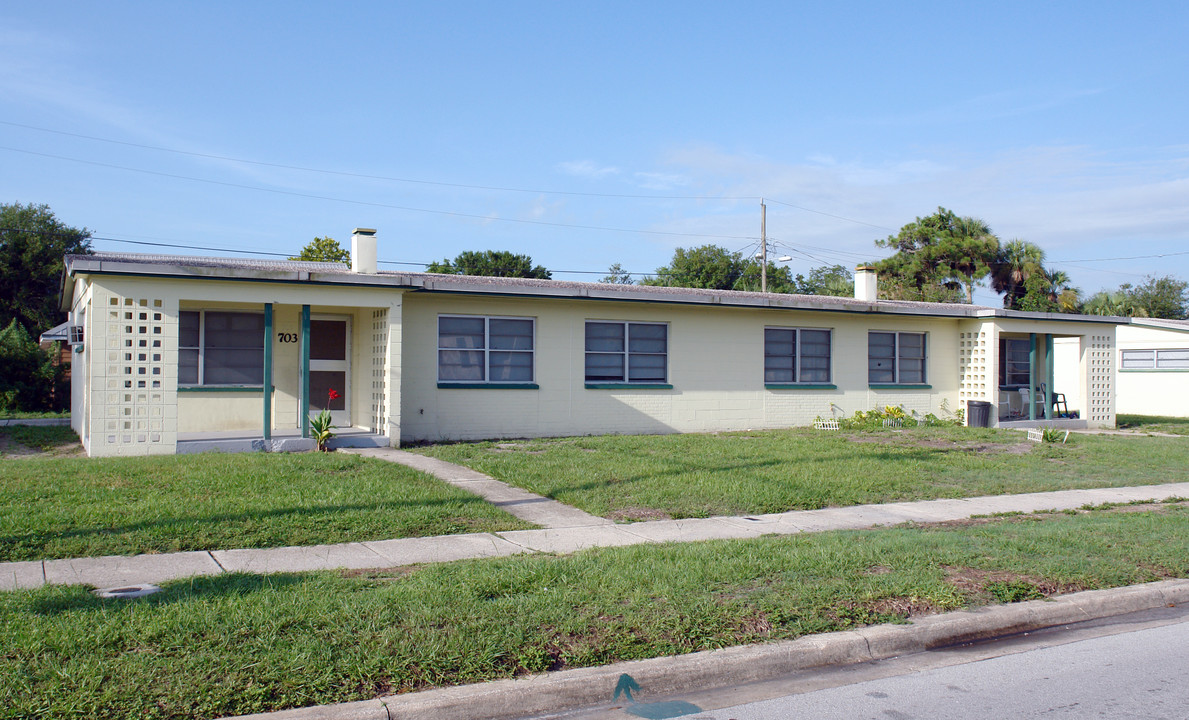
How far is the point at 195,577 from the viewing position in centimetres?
663

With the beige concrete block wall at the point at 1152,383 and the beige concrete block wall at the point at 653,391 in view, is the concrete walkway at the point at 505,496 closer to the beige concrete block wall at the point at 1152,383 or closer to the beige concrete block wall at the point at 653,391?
the beige concrete block wall at the point at 653,391

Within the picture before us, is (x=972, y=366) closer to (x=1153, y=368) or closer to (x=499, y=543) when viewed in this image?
(x=1153, y=368)

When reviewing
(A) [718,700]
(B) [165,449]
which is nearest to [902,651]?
(A) [718,700]

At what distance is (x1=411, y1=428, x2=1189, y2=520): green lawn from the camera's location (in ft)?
35.5

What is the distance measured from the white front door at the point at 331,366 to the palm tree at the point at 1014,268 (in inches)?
1389

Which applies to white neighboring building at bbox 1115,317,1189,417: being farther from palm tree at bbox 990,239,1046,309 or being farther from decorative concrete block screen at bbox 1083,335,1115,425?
palm tree at bbox 990,239,1046,309

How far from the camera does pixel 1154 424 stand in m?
24.2

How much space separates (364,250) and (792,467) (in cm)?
849

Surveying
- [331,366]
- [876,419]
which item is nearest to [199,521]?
[331,366]

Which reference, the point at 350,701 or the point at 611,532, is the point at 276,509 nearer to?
the point at 611,532

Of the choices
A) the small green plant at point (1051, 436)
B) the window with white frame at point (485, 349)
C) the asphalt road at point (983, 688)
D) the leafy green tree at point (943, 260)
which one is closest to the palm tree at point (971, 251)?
the leafy green tree at point (943, 260)

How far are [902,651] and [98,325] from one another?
40.3 feet

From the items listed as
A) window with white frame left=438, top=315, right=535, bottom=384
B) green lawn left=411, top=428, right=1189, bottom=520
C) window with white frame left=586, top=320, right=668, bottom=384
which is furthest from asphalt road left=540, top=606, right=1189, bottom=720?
window with white frame left=586, top=320, right=668, bottom=384

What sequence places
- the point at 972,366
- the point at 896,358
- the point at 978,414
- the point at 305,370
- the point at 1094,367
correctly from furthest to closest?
the point at 1094,367 < the point at 972,366 < the point at 896,358 < the point at 978,414 < the point at 305,370
